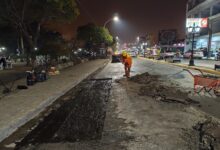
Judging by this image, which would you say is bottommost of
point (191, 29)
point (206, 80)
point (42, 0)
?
point (206, 80)

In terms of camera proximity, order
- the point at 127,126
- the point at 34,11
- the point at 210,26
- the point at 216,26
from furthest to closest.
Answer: the point at 210,26 → the point at 216,26 → the point at 34,11 → the point at 127,126

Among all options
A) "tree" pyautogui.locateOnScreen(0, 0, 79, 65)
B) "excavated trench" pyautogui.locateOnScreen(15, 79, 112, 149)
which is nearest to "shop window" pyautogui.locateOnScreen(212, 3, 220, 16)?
"tree" pyautogui.locateOnScreen(0, 0, 79, 65)

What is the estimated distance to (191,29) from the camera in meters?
31.8

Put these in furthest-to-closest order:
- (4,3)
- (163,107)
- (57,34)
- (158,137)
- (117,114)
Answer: (57,34)
(4,3)
(163,107)
(117,114)
(158,137)

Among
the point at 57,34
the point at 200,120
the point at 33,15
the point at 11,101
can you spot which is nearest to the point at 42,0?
the point at 33,15

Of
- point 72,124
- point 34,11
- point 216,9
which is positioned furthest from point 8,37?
point 72,124

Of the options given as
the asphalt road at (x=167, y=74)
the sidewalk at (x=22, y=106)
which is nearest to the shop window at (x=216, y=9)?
the asphalt road at (x=167, y=74)

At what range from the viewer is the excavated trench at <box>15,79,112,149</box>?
19.7ft

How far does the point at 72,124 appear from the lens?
717 cm

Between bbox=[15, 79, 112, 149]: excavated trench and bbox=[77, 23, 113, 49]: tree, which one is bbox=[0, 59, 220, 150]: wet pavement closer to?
bbox=[15, 79, 112, 149]: excavated trench

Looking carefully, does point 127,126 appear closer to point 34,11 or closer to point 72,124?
point 72,124

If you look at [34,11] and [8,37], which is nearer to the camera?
[34,11]

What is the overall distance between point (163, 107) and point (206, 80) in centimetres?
347

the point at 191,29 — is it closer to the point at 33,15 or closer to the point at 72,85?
the point at 33,15
